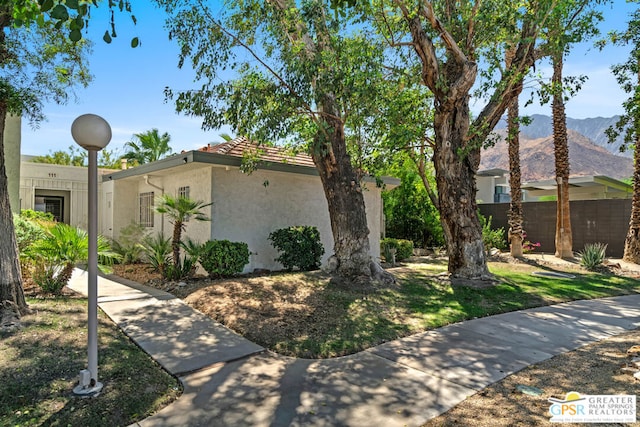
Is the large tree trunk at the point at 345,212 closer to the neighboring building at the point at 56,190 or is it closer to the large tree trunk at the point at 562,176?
the large tree trunk at the point at 562,176

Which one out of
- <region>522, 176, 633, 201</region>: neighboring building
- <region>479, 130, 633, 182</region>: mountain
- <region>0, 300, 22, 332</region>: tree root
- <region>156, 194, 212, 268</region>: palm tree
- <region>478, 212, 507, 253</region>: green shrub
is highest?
<region>479, 130, 633, 182</region>: mountain

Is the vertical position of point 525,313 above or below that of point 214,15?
below

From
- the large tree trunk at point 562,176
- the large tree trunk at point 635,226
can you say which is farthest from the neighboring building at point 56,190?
the large tree trunk at point 635,226

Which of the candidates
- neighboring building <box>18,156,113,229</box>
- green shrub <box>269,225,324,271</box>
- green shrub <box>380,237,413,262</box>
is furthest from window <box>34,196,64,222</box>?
green shrub <box>380,237,413,262</box>

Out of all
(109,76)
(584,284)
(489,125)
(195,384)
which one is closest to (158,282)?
(109,76)

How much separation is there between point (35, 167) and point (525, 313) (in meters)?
18.9

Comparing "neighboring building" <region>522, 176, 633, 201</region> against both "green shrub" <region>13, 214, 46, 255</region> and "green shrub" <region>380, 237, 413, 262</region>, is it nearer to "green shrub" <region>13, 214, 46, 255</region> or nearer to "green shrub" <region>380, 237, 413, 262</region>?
"green shrub" <region>380, 237, 413, 262</region>

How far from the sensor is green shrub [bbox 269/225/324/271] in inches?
422

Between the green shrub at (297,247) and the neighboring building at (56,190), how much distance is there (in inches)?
382

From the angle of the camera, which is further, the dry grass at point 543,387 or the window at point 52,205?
the window at point 52,205

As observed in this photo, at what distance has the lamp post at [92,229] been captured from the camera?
3.98m

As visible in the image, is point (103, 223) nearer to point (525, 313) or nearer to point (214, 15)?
point (214, 15)

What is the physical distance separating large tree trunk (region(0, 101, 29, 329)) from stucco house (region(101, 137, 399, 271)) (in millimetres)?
4075

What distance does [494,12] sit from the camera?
9.44 meters
